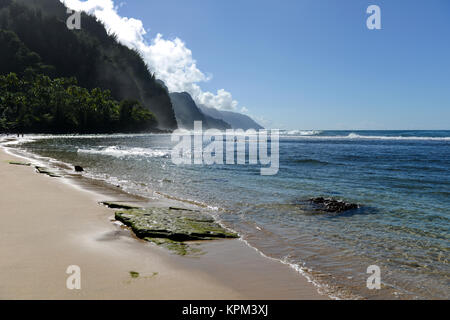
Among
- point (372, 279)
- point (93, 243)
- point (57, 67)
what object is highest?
point (57, 67)

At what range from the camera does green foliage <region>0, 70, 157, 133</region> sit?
94188mm

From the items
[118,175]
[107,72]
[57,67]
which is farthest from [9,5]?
[118,175]

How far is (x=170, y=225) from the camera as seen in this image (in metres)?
8.29

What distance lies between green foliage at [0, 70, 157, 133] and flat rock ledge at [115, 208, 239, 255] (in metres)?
92.0

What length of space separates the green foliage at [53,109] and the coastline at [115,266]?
303ft

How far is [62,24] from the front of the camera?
572 ft

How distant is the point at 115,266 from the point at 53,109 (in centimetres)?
11532

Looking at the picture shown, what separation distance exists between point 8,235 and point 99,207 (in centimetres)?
369

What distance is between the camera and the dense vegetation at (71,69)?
384 feet

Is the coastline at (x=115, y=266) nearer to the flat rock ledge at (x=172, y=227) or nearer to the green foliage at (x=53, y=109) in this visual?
the flat rock ledge at (x=172, y=227)

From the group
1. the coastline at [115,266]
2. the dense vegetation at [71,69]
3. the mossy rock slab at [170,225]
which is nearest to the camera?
the coastline at [115,266]

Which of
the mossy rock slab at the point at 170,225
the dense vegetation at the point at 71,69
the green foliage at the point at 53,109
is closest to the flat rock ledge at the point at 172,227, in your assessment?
the mossy rock slab at the point at 170,225

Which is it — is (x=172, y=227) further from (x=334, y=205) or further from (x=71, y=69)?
(x=71, y=69)

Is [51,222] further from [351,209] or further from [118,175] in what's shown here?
[118,175]
